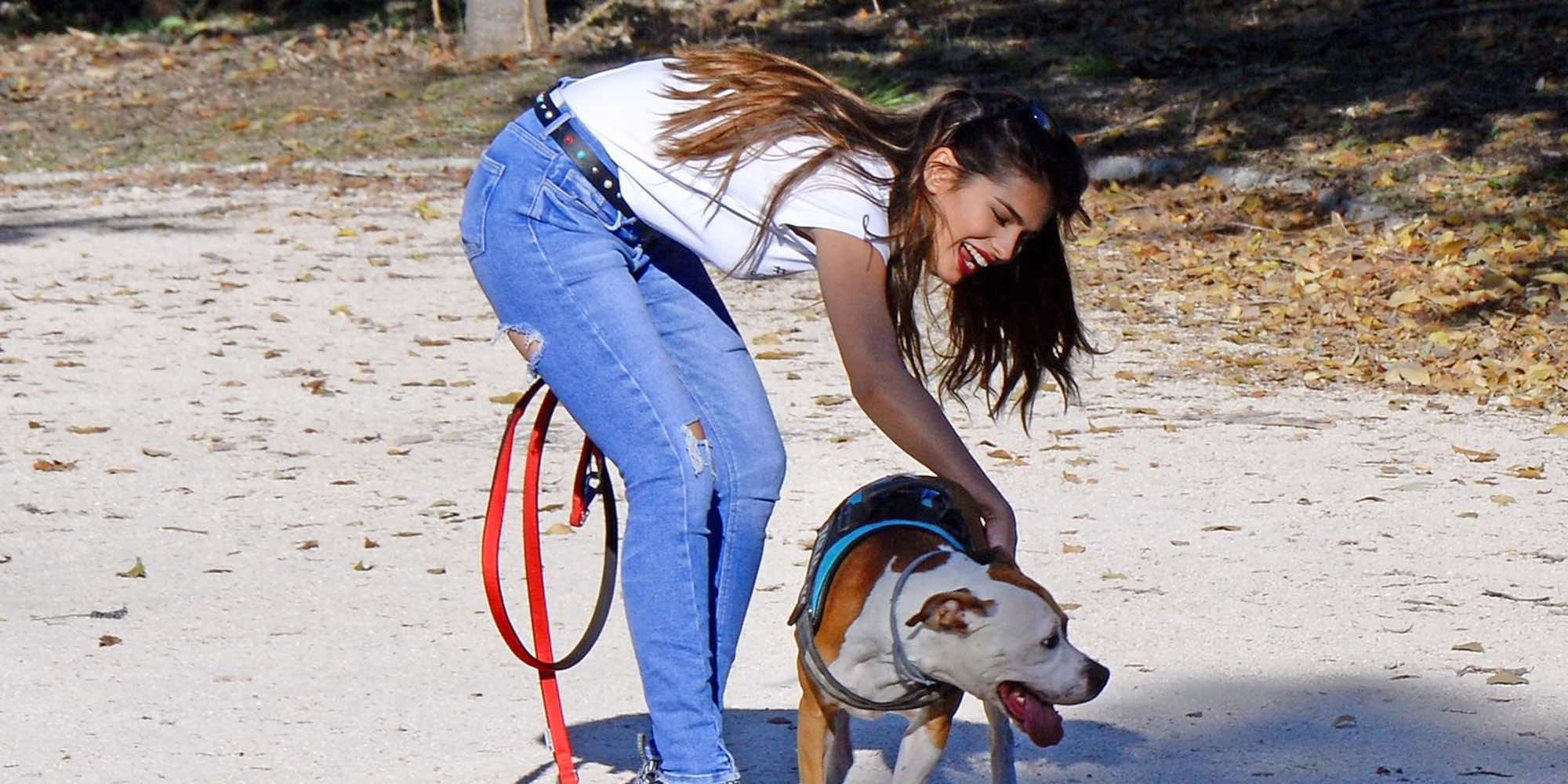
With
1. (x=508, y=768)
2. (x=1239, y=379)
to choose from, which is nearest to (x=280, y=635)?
(x=508, y=768)

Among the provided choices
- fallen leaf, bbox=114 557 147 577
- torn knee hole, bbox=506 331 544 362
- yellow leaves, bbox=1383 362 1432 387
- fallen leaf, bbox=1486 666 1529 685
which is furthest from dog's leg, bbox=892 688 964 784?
yellow leaves, bbox=1383 362 1432 387

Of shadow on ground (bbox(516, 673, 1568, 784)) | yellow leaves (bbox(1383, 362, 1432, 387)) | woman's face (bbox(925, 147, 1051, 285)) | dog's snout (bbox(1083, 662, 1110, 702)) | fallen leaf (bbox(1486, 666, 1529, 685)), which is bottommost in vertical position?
yellow leaves (bbox(1383, 362, 1432, 387))

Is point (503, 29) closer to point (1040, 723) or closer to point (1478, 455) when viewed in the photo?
point (1478, 455)

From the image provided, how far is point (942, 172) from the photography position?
3.09 m

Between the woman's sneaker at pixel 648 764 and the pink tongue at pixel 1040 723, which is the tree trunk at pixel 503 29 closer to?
the woman's sneaker at pixel 648 764

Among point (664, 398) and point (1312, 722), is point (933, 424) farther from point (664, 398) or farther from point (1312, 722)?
point (1312, 722)

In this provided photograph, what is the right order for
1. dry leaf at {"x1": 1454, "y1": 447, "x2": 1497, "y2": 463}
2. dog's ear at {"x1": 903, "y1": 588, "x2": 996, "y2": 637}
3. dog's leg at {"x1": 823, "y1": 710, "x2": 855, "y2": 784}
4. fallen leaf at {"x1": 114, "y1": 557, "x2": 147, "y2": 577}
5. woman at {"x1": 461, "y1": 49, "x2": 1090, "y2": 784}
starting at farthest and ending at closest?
dry leaf at {"x1": 1454, "y1": 447, "x2": 1497, "y2": 463} < fallen leaf at {"x1": 114, "y1": 557, "x2": 147, "y2": 577} < dog's leg at {"x1": 823, "y1": 710, "x2": 855, "y2": 784} < woman at {"x1": 461, "y1": 49, "x2": 1090, "y2": 784} < dog's ear at {"x1": 903, "y1": 588, "x2": 996, "y2": 637}

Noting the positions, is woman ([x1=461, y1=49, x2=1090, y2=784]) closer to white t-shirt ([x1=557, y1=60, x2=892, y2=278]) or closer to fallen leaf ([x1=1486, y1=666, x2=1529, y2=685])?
white t-shirt ([x1=557, y1=60, x2=892, y2=278])

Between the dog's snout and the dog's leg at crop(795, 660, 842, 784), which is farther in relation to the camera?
the dog's leg at crop(795, 660, 842, 784)

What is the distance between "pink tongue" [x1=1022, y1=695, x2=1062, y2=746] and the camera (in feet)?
9.71

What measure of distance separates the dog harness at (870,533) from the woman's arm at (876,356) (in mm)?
194

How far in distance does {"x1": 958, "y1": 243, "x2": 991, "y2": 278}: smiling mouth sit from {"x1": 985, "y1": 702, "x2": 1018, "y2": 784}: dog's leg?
0.80 meters

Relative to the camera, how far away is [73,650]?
4699 mm

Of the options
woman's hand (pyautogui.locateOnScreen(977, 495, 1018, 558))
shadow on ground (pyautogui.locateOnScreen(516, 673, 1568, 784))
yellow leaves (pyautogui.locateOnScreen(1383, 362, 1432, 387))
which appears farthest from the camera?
yellow leaves (pyautogui.locateOnScreen(1383, 362, 1432, 387))
